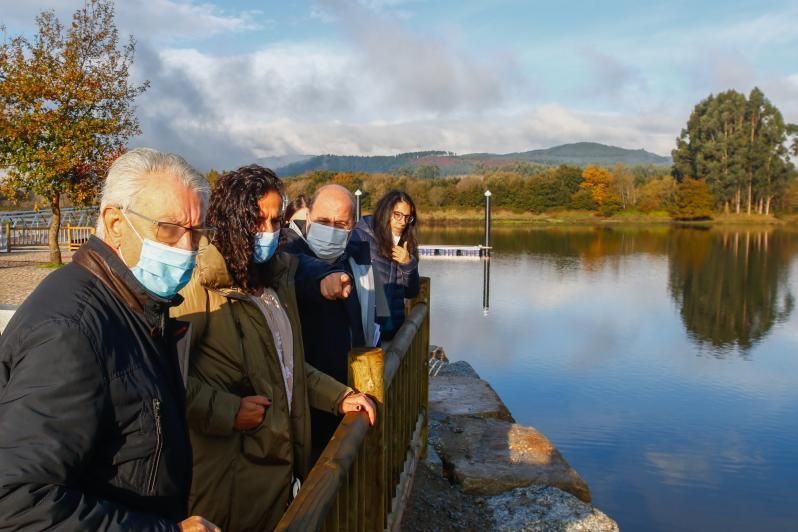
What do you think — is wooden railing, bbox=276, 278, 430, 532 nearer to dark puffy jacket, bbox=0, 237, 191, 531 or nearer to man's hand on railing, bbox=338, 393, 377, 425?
man's hand on railing, bbox=338, 393, 377, 425

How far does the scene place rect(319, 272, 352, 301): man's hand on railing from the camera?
7.85 ft

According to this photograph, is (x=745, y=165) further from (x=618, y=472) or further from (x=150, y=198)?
(x=150, y=198)

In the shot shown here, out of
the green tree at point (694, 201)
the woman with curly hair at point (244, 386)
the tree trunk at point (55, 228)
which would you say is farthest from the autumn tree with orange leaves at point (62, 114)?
the green tree at point (694, 201)

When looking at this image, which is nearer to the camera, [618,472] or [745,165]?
[618,472]

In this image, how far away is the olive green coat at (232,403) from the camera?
1.91 metres

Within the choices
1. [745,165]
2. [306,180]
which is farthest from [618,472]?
[745,165]

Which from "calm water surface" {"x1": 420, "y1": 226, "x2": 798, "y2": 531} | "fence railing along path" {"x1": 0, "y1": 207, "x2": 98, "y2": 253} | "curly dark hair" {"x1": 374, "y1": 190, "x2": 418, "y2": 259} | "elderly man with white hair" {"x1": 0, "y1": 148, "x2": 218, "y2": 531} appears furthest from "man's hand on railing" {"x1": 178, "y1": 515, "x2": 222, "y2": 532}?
"fence railing along path" {"x1": 0, "y1": 207, "x2": 98, "y2": 253}

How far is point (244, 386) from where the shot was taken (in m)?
1.99

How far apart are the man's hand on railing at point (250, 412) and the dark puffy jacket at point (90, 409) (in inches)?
20.1

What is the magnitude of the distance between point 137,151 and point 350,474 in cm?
95

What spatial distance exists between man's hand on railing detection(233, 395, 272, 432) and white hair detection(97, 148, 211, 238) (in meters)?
0.66

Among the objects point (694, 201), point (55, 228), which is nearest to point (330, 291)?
point (55, 228)

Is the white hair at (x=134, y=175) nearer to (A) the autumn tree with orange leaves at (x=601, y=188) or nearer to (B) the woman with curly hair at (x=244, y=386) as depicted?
(B) the woman with curly hair at (x=244, y=386)

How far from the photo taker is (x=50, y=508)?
1044 mm
